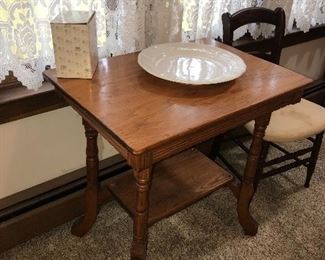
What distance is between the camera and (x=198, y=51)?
1.34 meters

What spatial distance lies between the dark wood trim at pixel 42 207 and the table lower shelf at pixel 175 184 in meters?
0.11

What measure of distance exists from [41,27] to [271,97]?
774 millimetres

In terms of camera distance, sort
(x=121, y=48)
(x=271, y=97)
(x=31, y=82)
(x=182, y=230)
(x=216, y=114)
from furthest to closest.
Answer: (x=182, y=230), (x=121, y=48), (x=31, y=82), (x=271, y=97), (x=216, y=114)

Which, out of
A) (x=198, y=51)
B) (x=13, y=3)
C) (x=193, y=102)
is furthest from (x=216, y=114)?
(x=13, y=3)

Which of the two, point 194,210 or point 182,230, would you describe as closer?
point 182,230

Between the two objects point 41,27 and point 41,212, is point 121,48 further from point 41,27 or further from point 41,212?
point 41,212

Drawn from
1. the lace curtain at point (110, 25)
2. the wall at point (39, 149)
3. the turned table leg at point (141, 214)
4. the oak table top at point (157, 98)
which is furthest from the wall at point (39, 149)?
the turned table leg at point (141, 214)

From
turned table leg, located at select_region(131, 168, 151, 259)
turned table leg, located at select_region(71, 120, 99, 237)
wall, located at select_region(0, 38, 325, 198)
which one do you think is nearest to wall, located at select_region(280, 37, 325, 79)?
wall, located at select_region(0, 38, 325, 198)

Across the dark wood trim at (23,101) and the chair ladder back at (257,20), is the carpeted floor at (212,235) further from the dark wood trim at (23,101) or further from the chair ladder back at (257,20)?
the chair ladder back at (257,20)

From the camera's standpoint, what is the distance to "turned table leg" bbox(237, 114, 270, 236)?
1346 mm

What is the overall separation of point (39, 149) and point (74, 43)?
57cm

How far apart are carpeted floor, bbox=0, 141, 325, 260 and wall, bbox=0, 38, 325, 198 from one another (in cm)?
27

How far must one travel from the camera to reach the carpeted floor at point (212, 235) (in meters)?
1.55

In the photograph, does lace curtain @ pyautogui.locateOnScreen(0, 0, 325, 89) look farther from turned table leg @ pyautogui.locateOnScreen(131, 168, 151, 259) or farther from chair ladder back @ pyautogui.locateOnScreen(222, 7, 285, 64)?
turned table leg @ pyautogui.locateOnScreen(131, 168, 151, 259)
